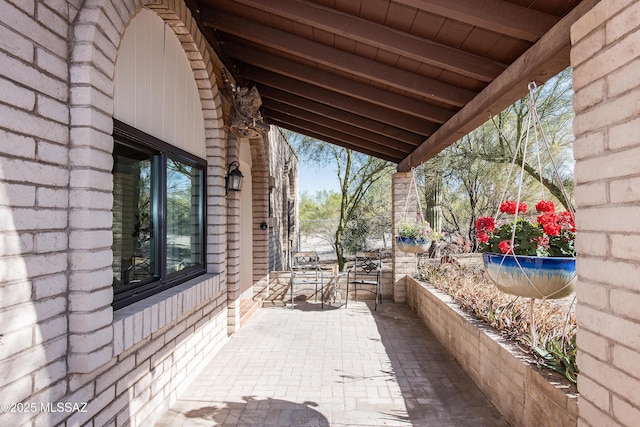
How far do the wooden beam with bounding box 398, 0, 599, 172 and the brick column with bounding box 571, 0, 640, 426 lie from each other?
23 centimetres

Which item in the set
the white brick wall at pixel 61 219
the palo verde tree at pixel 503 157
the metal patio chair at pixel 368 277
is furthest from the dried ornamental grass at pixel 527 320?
the palo verde tree at pixel 503 157

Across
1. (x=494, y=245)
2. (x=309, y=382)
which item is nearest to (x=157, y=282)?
(x=309, y=382)

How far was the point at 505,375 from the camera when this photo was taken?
2.71 meters

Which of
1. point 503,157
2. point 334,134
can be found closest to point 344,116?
point 334,134

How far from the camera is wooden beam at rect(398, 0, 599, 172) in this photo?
6.12 feet

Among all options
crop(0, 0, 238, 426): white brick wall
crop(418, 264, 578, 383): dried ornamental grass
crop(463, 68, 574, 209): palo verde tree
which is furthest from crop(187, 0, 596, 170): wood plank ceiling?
crop(463, 68, 574, 209): palo verde tree

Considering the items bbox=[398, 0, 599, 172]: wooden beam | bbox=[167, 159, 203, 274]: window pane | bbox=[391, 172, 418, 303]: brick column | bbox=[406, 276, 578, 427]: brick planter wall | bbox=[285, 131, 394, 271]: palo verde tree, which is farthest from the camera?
bbox=[285, 131, 394, 271]: palo verde tree

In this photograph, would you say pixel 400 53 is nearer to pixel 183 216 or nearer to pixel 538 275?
pixel 538 275

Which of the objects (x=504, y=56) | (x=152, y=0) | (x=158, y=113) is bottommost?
(x=158, y=113)

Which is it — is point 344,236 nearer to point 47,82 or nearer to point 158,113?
point 158,113

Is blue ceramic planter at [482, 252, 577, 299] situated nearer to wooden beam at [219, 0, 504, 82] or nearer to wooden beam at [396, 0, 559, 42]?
wooden beam at [396, 0, 559, 42]

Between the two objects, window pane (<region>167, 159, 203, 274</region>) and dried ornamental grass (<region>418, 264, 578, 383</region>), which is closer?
dried ornamental grass (<region>418, 264, 578, 383</region>)

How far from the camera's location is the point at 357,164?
1197 cm

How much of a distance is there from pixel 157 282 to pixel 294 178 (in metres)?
9.30
